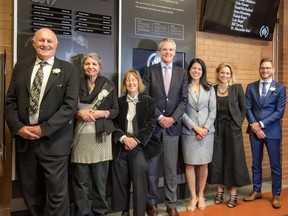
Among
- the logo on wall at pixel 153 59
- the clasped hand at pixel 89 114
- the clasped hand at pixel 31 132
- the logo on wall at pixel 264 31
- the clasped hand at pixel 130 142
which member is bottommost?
the clasped hand at pixel 130 142

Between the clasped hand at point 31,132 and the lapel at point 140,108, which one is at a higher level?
the lapel at point 140,108

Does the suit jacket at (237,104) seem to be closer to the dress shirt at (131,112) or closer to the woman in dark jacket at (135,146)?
the woman in dark jacket at (135,146)

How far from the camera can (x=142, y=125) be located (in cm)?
299

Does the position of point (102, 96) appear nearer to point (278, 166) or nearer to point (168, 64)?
point (168, 64)

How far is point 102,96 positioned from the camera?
9.55 ft

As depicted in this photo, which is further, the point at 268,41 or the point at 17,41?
the point at 268,41

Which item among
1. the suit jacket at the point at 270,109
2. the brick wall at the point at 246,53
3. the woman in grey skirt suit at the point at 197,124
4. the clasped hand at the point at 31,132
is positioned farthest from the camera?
the brick wall at the point at 246,53

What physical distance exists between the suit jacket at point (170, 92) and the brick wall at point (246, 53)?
0.93m

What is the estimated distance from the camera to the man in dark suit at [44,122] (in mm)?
2543

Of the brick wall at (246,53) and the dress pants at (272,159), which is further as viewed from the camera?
the brick wall at (246,53)

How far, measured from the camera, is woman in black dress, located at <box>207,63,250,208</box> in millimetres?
3557

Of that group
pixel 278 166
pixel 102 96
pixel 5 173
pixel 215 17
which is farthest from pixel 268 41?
pixel 5 173

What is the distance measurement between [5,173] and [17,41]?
126 centimetres

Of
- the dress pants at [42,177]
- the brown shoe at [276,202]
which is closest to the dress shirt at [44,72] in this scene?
the dress pants at [42,177]
